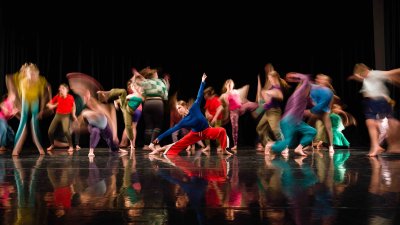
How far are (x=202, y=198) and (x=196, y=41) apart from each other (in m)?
10.4

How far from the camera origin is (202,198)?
267 cm

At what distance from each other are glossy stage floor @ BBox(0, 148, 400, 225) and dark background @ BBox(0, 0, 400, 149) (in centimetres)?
860

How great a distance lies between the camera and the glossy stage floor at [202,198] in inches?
82.8

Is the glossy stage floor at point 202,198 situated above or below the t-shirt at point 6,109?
below

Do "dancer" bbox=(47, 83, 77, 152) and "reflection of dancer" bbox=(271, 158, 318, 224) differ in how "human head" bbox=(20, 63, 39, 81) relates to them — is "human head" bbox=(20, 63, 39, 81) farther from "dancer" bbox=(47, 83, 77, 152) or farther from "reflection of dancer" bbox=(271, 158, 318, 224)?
"reflection of dancer" bbox=(271, 158, 318, 224)

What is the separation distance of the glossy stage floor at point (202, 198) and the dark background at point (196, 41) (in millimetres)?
8596

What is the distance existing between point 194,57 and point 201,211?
35.5 ft

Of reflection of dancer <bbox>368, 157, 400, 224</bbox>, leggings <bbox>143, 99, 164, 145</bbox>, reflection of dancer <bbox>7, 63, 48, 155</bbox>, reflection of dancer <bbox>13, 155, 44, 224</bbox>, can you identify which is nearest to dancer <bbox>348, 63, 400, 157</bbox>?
reflection of dancer <bbox>368, 157, 400, 224</bbox>

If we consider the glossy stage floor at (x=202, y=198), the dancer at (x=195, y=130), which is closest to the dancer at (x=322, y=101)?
the dancer at (x=195, y=130)

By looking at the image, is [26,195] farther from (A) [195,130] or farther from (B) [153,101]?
(B) [153,101]

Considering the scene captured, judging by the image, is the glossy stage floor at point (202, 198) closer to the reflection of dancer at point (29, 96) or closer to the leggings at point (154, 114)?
the reflection of dancer at point (29, 96)

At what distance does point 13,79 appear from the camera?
7.51 m

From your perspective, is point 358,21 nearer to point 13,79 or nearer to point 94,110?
point 94,110

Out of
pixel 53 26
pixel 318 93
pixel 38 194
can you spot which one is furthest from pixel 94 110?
pixel 53 26
